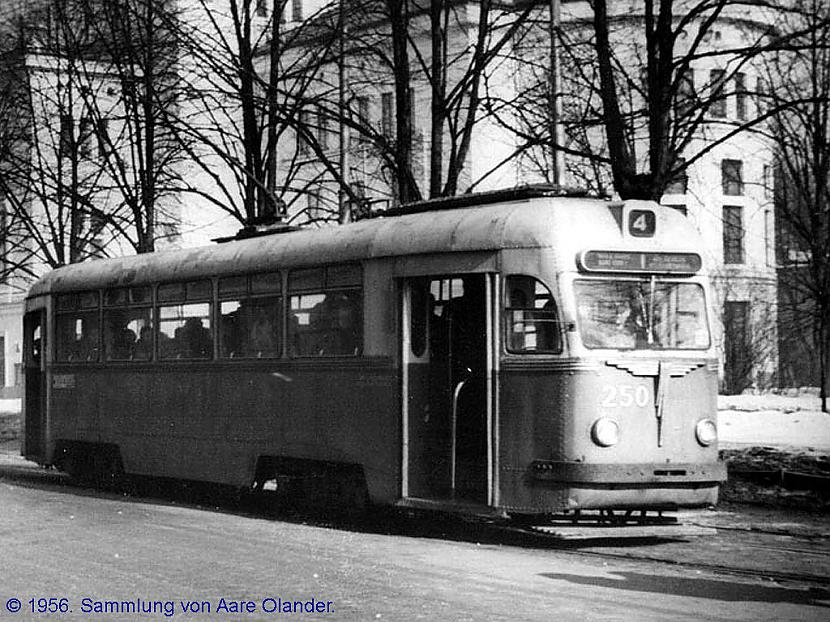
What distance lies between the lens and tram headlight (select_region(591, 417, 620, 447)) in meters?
13.4

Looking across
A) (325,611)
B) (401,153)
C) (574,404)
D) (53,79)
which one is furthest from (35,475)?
(53,79)

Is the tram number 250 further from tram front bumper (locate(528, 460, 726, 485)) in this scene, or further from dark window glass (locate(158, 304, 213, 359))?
dark window glass (locate(158, 304, 213, 359))

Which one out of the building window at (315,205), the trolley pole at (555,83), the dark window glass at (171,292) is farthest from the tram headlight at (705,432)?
the building window at (315,205)

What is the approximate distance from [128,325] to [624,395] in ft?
27.3

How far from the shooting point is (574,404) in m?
13.4

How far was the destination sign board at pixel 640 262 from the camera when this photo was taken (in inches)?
540

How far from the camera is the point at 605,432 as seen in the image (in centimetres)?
1339

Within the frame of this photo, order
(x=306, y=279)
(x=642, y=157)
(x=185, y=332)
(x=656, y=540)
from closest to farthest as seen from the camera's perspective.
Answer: (x=656, y=540) < (x=306, y=279) < (x=185, y=332) < (x=642, y=157)

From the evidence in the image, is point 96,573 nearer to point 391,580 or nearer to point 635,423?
point 391,580

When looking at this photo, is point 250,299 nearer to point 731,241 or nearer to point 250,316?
point 250,316

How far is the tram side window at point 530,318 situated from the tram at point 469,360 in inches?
0.6

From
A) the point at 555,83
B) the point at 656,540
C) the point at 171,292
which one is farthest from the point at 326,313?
the point at 555,83

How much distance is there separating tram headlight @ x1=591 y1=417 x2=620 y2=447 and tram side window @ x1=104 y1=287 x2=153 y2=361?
750cm

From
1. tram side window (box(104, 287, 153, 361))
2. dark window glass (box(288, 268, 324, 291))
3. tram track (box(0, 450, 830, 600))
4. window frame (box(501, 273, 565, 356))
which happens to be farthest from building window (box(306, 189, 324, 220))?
window frame (box(501, 273, 565, 356))
